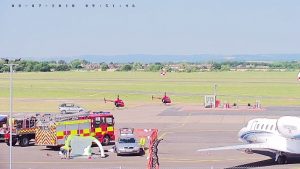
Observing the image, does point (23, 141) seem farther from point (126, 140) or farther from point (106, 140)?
point (126, 140)

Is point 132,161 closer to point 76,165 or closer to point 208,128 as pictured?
point 76,165

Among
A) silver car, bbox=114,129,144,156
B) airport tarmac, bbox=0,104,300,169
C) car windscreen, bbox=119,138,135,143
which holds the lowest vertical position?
airport tarmac, bbox=0,104,300,169

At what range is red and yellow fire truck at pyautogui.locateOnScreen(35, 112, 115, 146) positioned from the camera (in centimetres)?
5303

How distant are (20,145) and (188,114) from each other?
33.6 m

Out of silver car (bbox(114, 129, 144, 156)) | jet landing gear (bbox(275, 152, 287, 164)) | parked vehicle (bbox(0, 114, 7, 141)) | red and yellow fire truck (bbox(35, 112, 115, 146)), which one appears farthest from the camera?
parked vehicle (bbox(0, 114, 7, 141))

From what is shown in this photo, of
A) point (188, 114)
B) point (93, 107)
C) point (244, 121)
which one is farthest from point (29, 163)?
point (93, 107)

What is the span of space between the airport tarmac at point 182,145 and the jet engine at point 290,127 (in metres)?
2.14

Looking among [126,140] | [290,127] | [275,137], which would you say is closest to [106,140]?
[126,140]

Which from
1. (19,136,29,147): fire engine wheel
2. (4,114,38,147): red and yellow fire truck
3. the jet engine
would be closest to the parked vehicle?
(4,114,38,147): red and yellow fire truck

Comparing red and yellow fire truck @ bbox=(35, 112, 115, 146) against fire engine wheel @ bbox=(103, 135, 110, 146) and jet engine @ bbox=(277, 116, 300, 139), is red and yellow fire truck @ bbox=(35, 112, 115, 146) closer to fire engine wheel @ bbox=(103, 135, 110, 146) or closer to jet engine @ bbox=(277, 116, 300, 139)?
fire engine wheel @ bbox=(103, 135, 110, 146)

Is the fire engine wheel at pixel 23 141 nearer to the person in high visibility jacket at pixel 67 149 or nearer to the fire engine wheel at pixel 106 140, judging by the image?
the fire engine wheel at pixel 106 140

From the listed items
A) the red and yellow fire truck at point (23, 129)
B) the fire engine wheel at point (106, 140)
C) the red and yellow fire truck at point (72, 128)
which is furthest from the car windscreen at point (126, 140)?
the red and yellow fire truck at point (23, 129)

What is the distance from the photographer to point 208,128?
6938cm

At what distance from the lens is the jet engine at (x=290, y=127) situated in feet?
137
